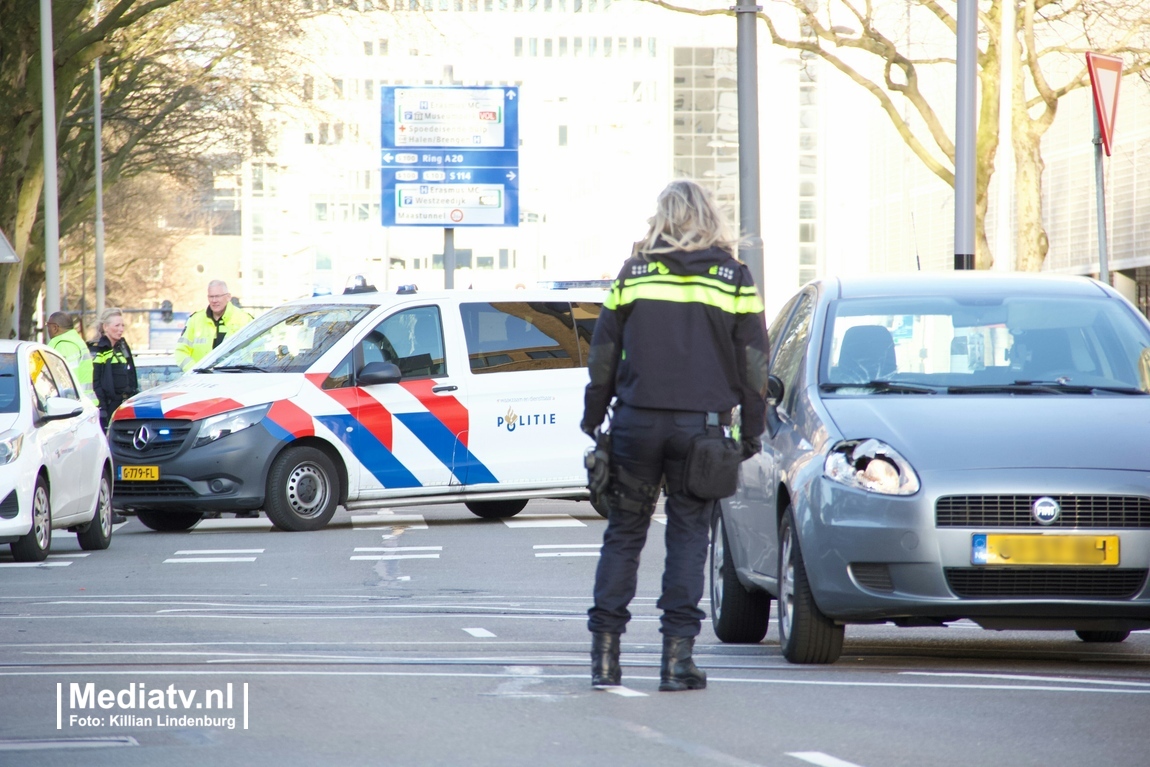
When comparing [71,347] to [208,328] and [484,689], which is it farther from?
[484,689]

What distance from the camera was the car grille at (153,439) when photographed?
52.4 feet

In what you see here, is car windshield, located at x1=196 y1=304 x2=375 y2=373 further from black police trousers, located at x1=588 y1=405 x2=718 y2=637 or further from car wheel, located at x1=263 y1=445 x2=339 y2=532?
black police trousers, located at x1=588 y1=405 x2=718 y2=637

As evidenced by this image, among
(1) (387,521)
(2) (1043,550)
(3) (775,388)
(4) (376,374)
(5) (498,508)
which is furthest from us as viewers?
(5) (498,508)

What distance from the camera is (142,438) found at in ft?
52.9

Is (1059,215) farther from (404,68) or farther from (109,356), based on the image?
(404,68)

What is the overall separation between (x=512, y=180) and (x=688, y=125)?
63.6m

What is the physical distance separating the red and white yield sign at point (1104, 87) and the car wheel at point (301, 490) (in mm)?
6673

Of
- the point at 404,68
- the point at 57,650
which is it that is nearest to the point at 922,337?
the point at 57,650

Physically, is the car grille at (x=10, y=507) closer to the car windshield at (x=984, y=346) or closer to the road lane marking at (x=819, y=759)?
the car windshield at (x=984, y=346)

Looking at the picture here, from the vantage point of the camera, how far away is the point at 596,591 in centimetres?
712

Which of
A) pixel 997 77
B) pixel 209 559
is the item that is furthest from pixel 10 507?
pixel 997 77

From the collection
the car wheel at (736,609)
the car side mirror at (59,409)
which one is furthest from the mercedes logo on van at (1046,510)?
the car side mirror at (59,409)

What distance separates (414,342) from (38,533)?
3906mm

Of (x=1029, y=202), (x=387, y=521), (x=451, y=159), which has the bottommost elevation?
(x=387, y=521)
